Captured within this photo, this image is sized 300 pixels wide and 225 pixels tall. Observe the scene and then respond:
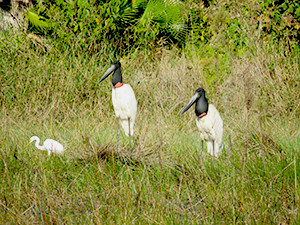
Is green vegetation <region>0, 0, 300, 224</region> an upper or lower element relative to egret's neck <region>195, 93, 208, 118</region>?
lower

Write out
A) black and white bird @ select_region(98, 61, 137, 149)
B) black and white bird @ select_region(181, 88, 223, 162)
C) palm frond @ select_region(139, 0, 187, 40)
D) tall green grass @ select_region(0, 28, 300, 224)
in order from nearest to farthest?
1. tall green grass @ select_region(0, 28, 300, 224)
2. black and white bird @ select_region(181, 88, 223, 162)
3. black and white bird @ select_region(98, 61, 137, 149)
4. palm frond @ select_region(139, 0, 187, 40)

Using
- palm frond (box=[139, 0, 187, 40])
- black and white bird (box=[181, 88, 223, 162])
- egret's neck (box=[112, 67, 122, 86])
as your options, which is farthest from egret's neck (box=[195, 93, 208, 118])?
palm frond (box=[139, 0, 187, 40])

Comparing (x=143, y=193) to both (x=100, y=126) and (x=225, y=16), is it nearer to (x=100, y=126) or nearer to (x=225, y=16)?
(x=100, y=126)

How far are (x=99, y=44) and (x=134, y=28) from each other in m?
0.80

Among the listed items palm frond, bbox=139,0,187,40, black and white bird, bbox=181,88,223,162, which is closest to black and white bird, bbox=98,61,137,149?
black and white bird, bbox=181,88,223,162

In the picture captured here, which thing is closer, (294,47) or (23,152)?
(23,152)

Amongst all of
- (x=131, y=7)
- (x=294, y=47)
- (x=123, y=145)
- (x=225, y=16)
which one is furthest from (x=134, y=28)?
(x=123, y=145)

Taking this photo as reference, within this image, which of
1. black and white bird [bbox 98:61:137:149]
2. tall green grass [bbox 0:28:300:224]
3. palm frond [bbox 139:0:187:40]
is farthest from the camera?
palm frond [bbox 139:0:187:40]

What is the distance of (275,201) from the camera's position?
99.9 inches

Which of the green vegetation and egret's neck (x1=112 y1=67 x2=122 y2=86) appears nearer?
the green vegetation

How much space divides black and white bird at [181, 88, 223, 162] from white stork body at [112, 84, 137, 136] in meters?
0.73

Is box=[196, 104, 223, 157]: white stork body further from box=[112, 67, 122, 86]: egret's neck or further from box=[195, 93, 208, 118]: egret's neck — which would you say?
box=[112, 67, 122, 86]: egret's neck

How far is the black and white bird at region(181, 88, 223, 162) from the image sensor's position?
3729 mm

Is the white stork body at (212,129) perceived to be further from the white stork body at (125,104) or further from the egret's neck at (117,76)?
the egret's neck at (117,76)
